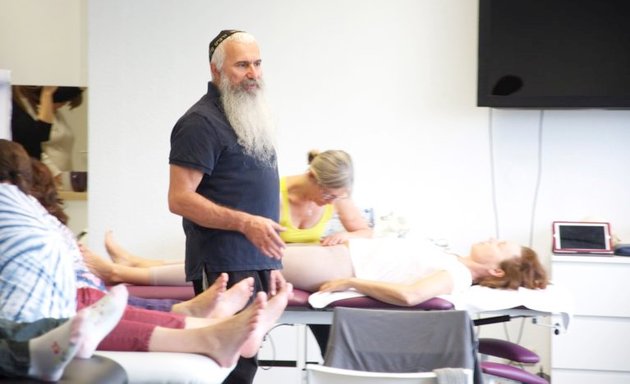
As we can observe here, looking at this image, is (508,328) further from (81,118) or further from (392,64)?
(81,118)

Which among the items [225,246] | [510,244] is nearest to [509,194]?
[510,244]

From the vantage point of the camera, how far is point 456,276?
3.81 meters

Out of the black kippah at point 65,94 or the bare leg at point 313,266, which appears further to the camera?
the black kippah at point 65,94

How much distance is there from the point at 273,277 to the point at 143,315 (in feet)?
1.88

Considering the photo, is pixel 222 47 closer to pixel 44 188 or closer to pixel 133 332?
pixel 44 188

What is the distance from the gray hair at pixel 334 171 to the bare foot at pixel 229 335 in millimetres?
1468

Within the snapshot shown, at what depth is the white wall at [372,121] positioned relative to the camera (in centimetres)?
504

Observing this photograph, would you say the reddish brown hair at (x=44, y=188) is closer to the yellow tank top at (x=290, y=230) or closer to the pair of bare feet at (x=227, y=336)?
the pair of bare feet at (x=227, y=336)

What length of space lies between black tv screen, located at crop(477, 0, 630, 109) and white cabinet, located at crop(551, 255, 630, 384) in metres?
0.79

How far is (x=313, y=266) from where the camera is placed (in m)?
3.82

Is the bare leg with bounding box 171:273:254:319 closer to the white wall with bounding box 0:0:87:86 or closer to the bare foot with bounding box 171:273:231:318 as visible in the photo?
the bare foot with bounding box 171:273:231:318

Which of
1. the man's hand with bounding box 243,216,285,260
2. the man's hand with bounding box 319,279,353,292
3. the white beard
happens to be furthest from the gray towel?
the man's hand with bounding box 319,279,353,292

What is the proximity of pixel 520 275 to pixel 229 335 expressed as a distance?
5.81 feet

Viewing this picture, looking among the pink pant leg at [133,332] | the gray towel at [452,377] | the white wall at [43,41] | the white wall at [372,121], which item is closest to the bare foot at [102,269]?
the white wall at [372,121]
